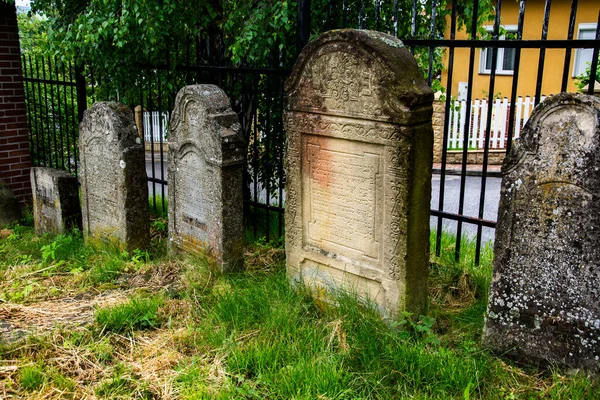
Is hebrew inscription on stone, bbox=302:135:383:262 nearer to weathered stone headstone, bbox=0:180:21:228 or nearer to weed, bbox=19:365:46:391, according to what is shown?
weed, bbox=19:365:46:391

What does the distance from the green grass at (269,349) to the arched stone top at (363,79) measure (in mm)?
1309

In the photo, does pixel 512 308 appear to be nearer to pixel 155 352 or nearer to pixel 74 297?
pixel 155 352

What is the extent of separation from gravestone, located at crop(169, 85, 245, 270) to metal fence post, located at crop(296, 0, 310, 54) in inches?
32.8

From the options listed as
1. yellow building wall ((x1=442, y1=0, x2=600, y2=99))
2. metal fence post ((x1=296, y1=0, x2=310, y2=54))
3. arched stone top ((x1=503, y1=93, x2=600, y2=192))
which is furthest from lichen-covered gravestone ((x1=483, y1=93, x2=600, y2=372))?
yellow building wall ((x1=442, y1=0, x2=600, y2=99))

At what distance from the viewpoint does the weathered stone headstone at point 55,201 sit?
20.2 feet

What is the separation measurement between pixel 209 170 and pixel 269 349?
5.85 feet

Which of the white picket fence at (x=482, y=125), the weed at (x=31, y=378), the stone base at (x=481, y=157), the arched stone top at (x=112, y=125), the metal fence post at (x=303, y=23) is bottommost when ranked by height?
the weed at (x=31, y=378)

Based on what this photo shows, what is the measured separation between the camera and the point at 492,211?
360 inches

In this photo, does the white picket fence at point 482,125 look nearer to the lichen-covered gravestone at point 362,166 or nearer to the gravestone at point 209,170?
the gravestone at point 209,170

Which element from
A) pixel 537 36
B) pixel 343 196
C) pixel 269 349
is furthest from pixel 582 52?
pixel 269 349

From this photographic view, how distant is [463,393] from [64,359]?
247 centimetres

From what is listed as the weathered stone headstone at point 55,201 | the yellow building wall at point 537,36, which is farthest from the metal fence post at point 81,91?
the yellow building wall at point 537,36

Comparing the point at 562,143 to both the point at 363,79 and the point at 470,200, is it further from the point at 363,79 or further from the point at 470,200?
the point at 470,200

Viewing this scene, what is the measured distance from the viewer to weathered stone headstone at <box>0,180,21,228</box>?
270 inches
